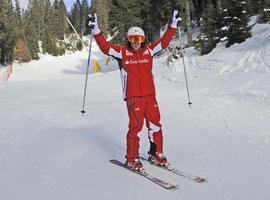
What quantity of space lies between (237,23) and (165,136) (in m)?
11.4

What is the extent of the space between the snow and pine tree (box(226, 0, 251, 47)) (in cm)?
75

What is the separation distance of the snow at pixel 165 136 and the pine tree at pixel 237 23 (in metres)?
0.75

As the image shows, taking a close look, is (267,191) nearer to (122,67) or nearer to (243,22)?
(122,67)

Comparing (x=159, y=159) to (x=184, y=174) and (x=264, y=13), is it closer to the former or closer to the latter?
(x=184, y=174)

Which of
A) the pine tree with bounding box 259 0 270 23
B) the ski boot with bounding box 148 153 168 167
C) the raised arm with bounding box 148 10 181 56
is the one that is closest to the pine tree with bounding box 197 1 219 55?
the pine tree with bounding box 259 0 270 23

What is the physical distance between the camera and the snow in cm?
538

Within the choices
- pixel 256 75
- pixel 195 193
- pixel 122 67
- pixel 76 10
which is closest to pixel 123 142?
pixel 122 67

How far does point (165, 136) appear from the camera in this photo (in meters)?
8.66

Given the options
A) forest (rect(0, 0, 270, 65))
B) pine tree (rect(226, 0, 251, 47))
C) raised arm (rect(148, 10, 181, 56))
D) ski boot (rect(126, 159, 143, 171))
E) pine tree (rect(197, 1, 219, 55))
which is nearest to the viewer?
ski boot (rect(126, 159, 143, 171))

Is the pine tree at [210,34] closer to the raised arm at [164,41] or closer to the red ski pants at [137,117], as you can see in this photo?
the raised arm at [164,41]

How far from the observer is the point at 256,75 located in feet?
45.4

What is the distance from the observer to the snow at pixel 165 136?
17.6 feet

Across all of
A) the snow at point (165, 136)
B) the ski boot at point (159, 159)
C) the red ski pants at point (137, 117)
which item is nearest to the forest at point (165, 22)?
the snow at point (165, 136)

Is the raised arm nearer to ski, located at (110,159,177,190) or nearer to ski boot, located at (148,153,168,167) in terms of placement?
ski boot, located at (148,153,168,167)
